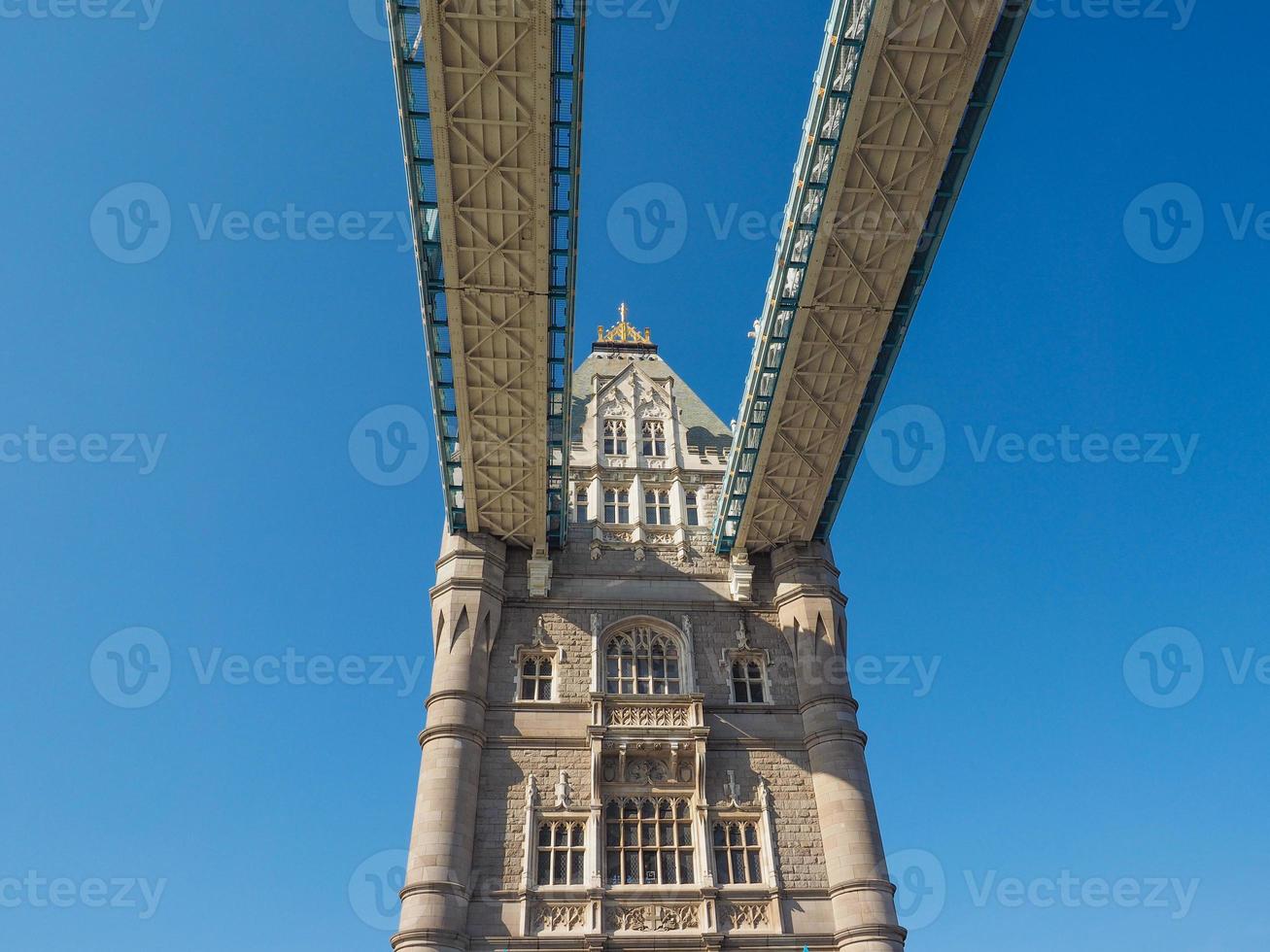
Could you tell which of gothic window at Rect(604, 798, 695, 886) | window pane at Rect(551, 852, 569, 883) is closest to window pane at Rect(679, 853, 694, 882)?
gothic window at Rect(604, 798, 695, 886)

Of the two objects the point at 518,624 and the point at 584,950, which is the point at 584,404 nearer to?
the point at 518,624

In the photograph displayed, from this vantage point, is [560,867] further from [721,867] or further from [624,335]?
[624,335]

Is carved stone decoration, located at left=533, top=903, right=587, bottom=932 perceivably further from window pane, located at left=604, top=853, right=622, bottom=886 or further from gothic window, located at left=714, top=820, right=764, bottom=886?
gothic window, located at left=714, top=820, right=764, bottom=886

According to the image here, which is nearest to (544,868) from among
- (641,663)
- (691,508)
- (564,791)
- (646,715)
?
(564,791)

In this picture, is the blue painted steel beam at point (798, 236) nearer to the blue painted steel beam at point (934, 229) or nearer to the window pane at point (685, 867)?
the blue painted steel beam at point (934, 229)

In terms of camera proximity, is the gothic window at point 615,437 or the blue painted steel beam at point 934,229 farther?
the gothic window at point 615,437

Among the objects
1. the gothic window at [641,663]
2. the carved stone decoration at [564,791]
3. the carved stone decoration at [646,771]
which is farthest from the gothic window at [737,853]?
the gothic window at [641,663]
